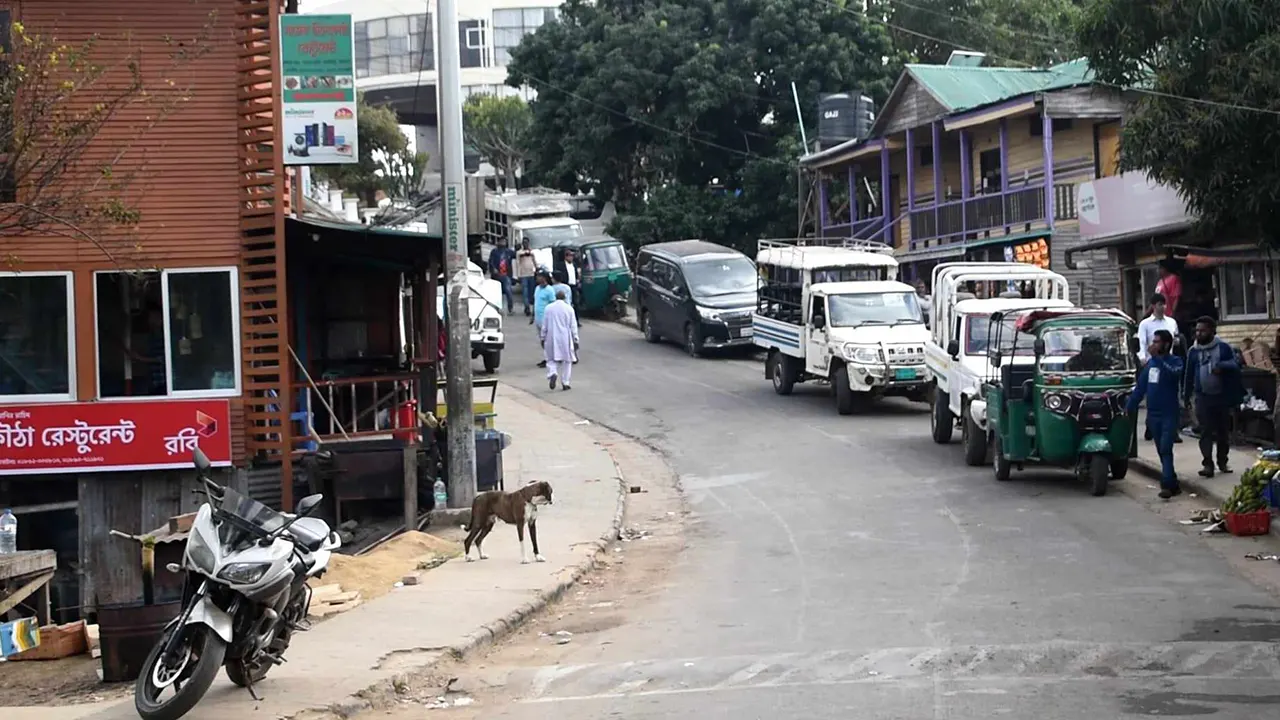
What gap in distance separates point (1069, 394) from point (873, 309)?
28.8 feet

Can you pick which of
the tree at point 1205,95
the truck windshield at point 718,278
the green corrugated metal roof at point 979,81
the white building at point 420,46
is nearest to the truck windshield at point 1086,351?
the tree at point 1205,95

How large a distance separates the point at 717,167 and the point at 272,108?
3198cm

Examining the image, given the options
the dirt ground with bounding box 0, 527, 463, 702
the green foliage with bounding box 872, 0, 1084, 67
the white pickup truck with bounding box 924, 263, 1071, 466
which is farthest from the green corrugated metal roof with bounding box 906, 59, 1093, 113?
the dirt ground with bounding box 0, 527, 463, 702

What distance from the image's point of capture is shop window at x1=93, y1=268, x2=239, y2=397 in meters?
17.2

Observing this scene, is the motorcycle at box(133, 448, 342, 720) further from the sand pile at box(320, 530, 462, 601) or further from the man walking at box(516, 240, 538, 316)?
the man walking at box(516, 240, 538, 316)

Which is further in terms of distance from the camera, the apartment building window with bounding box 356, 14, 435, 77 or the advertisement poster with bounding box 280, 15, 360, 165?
the apartment building window with bounding box 356, 14, 435, 77

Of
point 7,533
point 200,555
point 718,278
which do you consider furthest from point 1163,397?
point 718,278

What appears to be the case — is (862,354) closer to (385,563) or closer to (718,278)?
(718,278)

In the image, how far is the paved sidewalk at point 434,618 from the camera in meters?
8.86

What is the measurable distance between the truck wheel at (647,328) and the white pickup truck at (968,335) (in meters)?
11.9

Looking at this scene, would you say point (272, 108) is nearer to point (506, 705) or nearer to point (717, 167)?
point (506, 705)

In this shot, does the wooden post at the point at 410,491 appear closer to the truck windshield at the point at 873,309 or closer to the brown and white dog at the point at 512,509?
the brown and white dog at the point at 512,509

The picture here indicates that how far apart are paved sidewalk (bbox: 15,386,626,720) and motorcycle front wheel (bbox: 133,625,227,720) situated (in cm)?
33

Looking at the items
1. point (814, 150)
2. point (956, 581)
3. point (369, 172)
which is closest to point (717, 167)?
point (814, 150)
